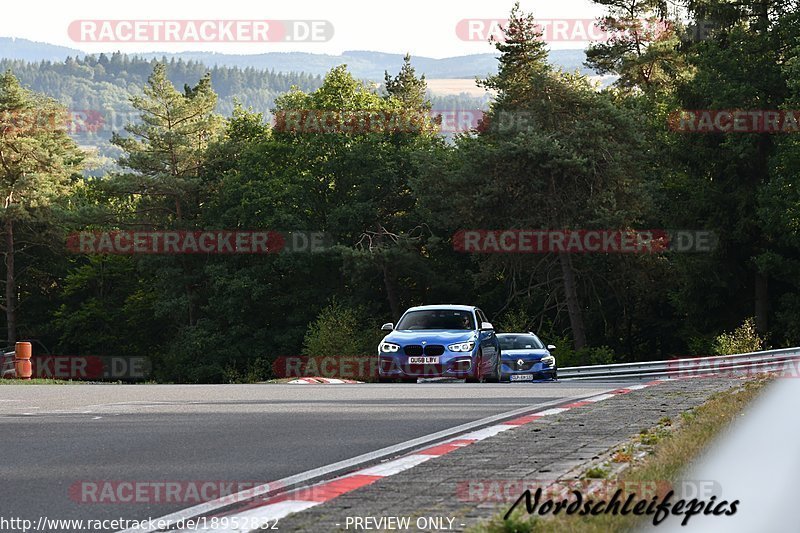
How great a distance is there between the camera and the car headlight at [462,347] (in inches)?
876

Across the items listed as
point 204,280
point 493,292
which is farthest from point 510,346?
point 204,280

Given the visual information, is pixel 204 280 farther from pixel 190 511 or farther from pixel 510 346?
pixel 190 511

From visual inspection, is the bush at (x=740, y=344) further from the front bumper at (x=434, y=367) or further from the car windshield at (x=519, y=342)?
the front bumper at (x=434, y=367)

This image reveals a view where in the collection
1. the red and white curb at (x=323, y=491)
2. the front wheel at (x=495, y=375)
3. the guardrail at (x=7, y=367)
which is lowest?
the guardrail at (x=7, y=367)

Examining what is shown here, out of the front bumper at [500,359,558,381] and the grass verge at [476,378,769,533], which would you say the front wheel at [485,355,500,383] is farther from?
the grass verge at [476,378,769,533]

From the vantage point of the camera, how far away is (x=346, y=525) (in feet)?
21.1

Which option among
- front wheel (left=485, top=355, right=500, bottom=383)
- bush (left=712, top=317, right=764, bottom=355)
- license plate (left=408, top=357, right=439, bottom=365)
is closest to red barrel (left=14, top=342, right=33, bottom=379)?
front wheel (left=485, top=355, right=500, bottom=383)

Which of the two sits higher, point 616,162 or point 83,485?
point 616,162

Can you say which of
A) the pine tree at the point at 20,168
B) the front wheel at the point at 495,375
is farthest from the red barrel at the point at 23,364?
the pine tree at the point at 20,168

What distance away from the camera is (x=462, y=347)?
22.4m

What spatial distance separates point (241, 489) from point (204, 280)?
68390 millimetres

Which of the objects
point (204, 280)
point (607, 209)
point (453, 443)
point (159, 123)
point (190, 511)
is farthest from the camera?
point (159, 123)

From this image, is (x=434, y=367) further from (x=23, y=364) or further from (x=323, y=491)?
(x=323, y=491)

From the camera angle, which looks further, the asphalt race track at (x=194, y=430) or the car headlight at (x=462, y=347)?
Result: the car headlight at (x=462, y=347)
